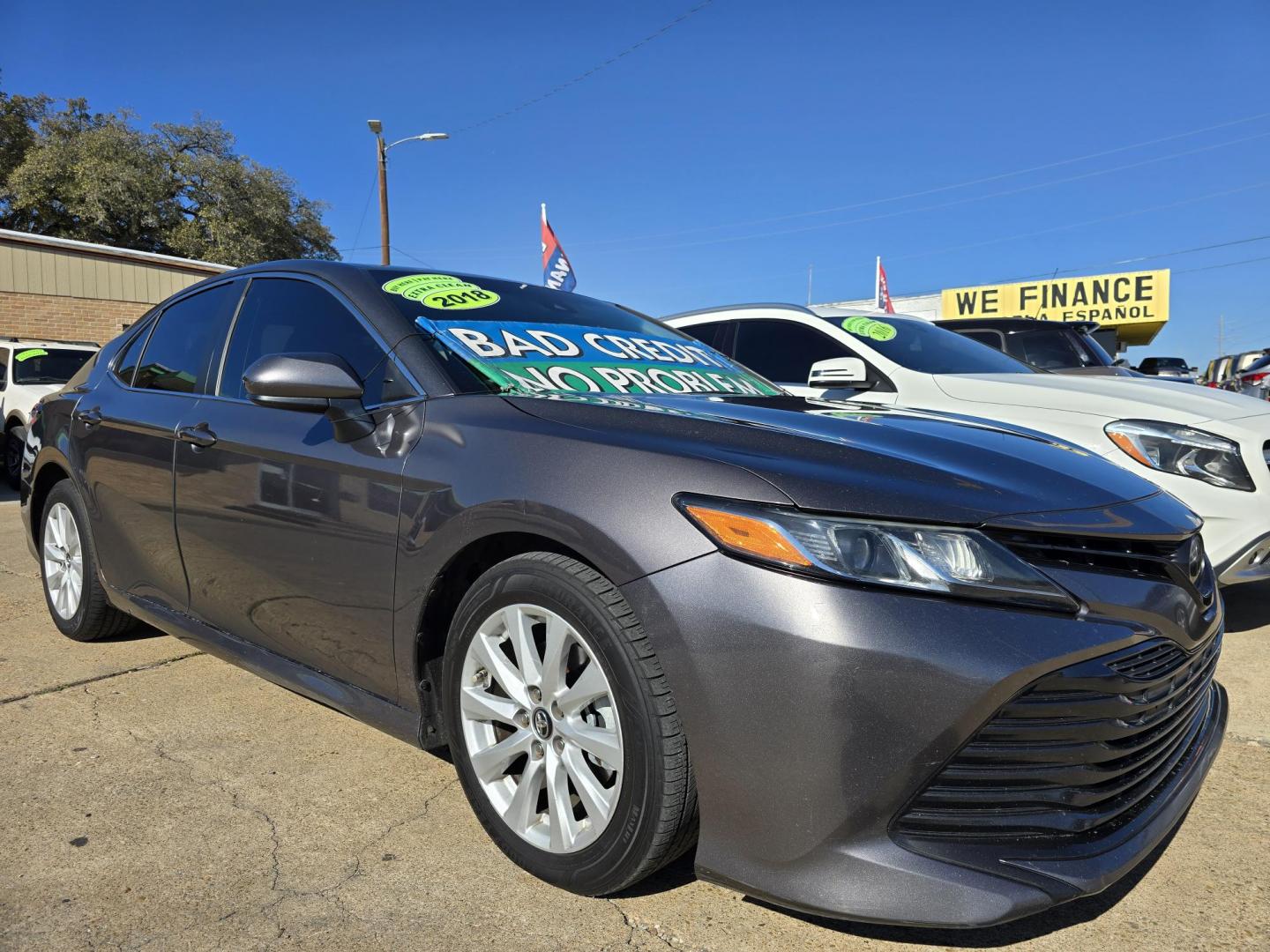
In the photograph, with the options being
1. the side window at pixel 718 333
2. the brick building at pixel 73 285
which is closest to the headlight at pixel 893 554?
the side window at pixel 718 333

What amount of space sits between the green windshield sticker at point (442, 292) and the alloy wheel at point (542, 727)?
1.12 metres

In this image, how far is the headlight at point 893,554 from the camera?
1.63m

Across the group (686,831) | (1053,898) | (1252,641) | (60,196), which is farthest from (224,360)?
(60,196)

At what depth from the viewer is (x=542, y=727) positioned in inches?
79.5

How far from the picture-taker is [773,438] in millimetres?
1963

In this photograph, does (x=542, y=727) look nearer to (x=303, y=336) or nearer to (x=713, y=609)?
(x=713, y=609)

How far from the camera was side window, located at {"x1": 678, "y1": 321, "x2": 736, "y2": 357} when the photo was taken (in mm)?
6156

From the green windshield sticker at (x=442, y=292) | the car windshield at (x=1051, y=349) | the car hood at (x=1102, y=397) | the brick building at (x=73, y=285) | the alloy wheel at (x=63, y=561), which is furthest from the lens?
the brick building at (x=73, y=285)

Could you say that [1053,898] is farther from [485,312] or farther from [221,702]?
[221,702]

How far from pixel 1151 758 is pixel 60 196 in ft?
108

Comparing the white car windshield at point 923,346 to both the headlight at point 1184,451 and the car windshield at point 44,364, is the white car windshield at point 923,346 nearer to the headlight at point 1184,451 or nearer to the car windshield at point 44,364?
the headlight at point 1184,451

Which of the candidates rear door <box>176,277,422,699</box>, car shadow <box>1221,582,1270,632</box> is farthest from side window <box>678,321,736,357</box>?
rear door <box>176,277,422,699</box>

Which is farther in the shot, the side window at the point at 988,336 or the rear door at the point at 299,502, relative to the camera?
the side window at the point at 988,336

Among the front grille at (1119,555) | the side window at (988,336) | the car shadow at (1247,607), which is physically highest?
the side window at (988,336)
